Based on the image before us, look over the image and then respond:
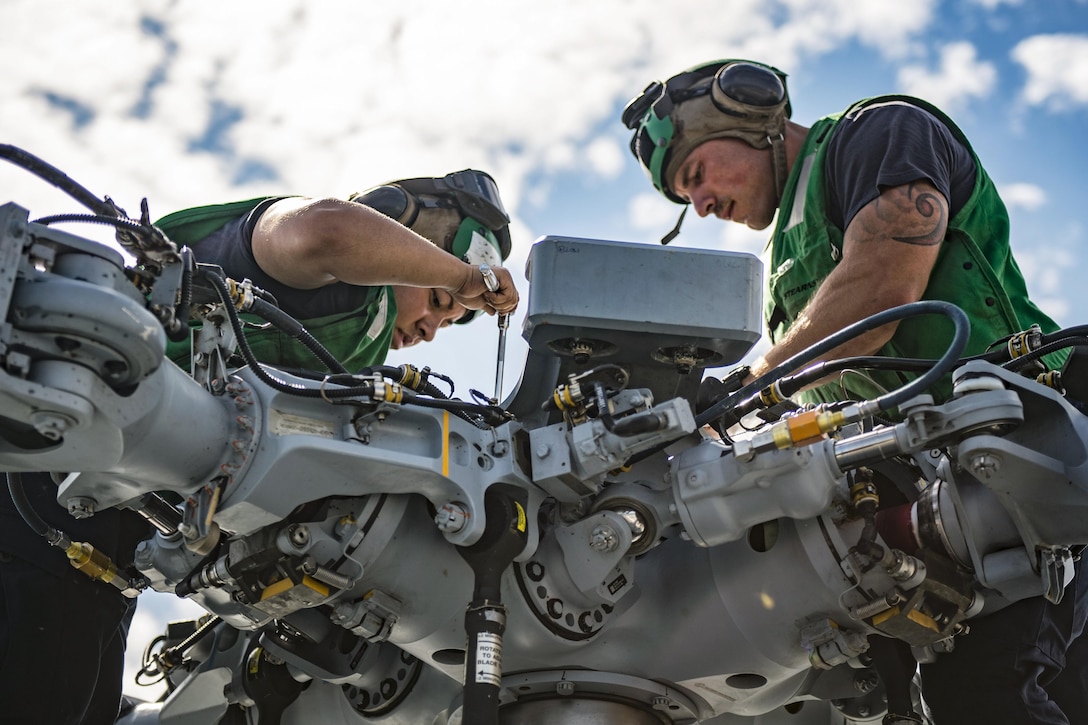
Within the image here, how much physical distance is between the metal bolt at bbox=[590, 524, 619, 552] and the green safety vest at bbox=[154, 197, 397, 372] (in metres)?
1.73

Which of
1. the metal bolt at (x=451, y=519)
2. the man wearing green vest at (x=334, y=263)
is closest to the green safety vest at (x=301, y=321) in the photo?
the man wearing green vest at (x=334, y=263)

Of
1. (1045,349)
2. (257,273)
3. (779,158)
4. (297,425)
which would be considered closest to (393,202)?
(257,273)

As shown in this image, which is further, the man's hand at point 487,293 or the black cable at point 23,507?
the man's hand at point 487,293

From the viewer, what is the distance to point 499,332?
536cm

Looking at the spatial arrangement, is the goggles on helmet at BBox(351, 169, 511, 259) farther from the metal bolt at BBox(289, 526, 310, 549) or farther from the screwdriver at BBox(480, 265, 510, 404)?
the metal bolt at BBox(289, 526, 310, 549)

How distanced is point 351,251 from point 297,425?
1.46 meters

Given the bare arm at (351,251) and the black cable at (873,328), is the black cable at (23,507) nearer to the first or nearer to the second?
the bare arm at (351,251)

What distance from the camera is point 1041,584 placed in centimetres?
411

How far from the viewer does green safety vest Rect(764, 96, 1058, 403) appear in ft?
17.6

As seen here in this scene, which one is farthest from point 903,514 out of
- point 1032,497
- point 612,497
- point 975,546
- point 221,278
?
point 221,278

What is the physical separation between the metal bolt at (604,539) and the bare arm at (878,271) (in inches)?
46.5

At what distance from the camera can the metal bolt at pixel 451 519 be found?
163 inches

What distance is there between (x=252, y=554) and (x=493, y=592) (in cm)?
80

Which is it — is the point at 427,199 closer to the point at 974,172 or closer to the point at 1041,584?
the point at 974,172
